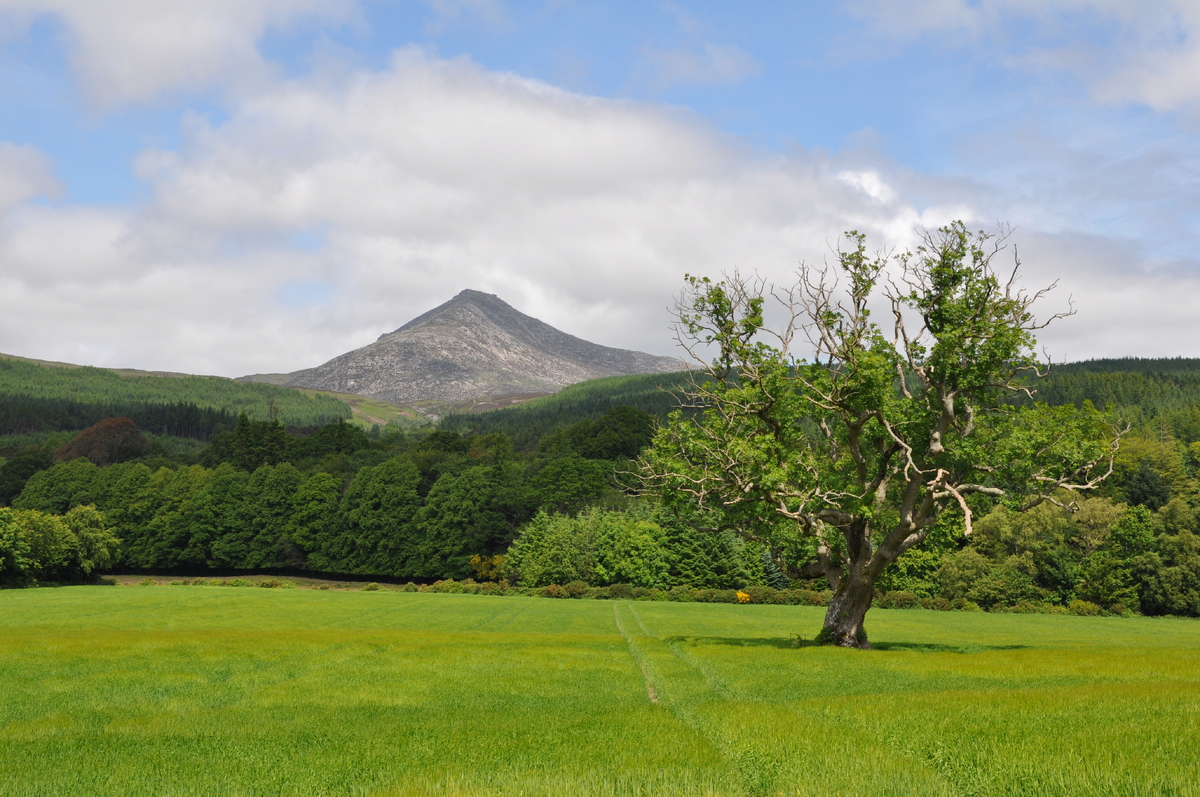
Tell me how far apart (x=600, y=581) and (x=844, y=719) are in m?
78.0

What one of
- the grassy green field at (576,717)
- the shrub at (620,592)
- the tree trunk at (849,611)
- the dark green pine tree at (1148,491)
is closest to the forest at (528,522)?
the dark green pine tree at (1148,491)

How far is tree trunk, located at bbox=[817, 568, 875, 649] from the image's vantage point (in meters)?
29.9

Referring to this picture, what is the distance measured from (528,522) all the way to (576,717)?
101490 mm

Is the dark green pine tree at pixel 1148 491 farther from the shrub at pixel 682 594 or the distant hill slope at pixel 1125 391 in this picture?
the distant hill slope at pixel 1125 391

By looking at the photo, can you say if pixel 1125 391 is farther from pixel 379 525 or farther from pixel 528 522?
pixel 379 525

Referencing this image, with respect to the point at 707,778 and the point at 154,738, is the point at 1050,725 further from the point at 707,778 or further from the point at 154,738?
the point at 154,738

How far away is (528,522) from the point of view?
11638 cm

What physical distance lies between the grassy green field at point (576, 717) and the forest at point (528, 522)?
513 inches

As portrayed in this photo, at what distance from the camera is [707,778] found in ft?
33.3

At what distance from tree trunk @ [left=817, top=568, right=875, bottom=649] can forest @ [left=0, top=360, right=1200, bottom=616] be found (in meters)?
5.09

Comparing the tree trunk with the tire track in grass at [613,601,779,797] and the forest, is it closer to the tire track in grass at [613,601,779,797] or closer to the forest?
the forest

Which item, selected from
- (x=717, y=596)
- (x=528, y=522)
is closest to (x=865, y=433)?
(x=717, y=596)

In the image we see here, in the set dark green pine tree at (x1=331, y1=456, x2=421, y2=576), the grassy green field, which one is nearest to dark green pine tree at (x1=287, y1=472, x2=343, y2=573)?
dark green pine tree at (x1=331, y1=456, x2=421, y2=576)

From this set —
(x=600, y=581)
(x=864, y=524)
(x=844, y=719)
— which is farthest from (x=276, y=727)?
(x=600, y=581)
